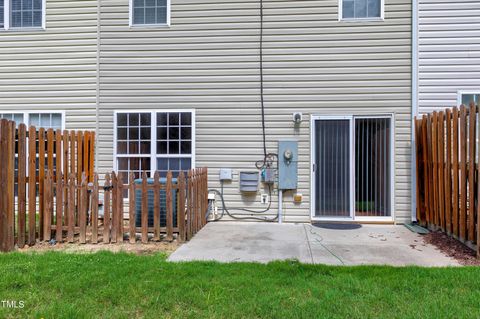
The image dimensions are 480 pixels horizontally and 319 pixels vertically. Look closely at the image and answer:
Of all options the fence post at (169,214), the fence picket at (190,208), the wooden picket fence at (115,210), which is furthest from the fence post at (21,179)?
the fence picket at (190,208)

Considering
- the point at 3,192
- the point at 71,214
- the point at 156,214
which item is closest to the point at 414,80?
the point at 156,214

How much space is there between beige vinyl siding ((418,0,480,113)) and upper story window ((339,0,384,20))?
34.5 inches

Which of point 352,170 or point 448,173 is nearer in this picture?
point 448,173

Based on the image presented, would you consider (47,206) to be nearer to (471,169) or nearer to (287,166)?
(287,166)

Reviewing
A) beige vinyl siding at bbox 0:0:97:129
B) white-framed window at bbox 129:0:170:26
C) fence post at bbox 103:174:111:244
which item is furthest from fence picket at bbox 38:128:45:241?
white-framed window at bbox 129:0:170:26

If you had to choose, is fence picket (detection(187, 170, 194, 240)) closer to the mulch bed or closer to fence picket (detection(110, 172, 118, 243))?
fence picket (detection(110, 172, 118, 243))

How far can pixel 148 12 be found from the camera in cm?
727

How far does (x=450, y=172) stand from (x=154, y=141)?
18.2 ft

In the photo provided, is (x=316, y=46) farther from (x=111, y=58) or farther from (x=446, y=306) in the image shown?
(x=446, y=306)

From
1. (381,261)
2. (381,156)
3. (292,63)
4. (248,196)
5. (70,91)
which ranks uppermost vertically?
(292,63)

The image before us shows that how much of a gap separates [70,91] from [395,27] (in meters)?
7.11

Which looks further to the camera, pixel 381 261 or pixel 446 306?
pixel 381 261

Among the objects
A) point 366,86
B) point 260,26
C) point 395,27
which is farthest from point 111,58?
point 395,27

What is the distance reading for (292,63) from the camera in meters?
6.95
